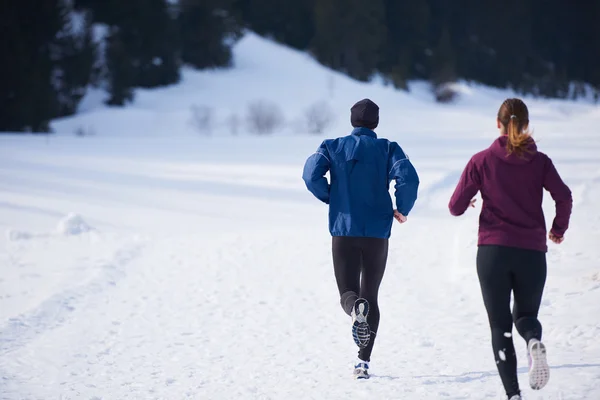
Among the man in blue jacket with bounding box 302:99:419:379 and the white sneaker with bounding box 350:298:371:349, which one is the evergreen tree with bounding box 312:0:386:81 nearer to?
the man in blue jacket with bounding box 302:99:419:379

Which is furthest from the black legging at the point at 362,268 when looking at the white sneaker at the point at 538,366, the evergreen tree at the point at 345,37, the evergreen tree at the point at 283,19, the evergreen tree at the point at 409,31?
the evergreen tree at the point at 409,31

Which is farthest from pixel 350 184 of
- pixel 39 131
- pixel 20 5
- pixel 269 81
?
pixel 269 81

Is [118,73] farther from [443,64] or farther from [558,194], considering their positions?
[558,194]

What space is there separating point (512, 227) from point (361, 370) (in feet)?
4.71

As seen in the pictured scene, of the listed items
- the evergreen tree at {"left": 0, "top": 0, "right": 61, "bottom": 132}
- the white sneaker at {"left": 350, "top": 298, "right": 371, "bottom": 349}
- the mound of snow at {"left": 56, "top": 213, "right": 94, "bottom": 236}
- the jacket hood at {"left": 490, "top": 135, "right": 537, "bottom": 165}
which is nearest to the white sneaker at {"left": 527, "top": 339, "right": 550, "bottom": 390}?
the jacket hood at {"left": 490, "top": 135, "right": 537, "bottom": 165}

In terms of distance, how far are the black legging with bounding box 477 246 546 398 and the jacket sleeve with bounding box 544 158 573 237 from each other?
9.2 inches

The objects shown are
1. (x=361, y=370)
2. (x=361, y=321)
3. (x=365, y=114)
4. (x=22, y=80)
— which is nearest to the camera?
(x=361, y=321)

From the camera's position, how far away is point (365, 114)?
3893mm

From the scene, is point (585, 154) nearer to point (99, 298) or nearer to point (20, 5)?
point (99, 298)

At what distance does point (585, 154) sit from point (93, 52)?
25.1 metres

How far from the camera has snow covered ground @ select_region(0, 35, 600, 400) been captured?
4148 mm

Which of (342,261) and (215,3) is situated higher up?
(215,3)

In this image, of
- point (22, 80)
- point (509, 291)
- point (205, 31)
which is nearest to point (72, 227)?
point (509, 291)

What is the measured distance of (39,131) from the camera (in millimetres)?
29203
